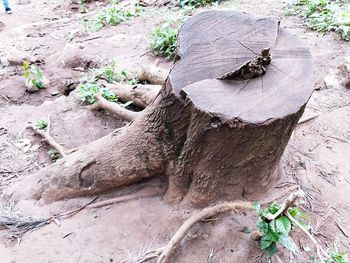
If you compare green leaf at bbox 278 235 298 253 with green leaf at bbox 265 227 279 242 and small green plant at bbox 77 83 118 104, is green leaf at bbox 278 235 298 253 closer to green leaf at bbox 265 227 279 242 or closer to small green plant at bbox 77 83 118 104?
green leaf at bbox 265 227 279 242

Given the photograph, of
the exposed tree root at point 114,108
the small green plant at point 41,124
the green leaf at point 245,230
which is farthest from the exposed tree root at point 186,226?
the small green plant at point 41,124

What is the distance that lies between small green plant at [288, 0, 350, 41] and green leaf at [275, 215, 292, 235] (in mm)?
3510

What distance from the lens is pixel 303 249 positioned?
7.45 feet

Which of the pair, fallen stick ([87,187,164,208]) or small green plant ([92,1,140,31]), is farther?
small green plant ([92,1,140,31])

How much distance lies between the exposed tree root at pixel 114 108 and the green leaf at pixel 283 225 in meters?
1.93

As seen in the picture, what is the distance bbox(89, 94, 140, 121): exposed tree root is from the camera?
11.7 ft

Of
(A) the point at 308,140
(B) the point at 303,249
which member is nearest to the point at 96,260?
(B) the point at 303,249

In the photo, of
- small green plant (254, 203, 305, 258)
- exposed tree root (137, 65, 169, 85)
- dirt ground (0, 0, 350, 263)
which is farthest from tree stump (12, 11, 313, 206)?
exposed tree root (137, 65, 169, 85)

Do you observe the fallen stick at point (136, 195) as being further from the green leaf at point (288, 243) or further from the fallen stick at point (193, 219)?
the green leaf at point (288, 243)

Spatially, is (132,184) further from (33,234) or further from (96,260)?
(33,234)

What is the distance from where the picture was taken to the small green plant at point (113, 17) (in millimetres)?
6967

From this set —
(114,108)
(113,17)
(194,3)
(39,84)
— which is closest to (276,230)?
(114,108)

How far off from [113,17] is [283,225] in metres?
6.07

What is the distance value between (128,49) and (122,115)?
2348 mm
